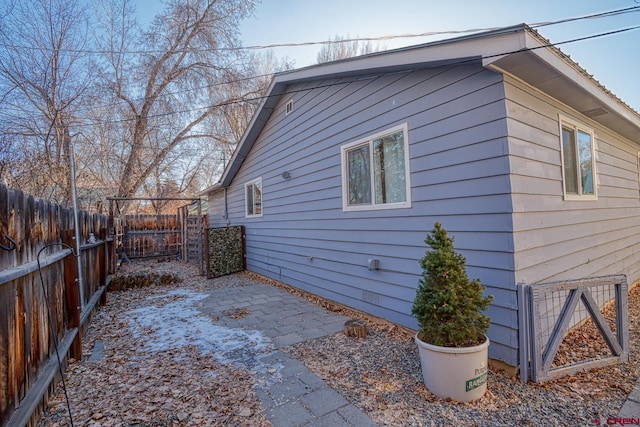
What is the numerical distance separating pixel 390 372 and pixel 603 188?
4.62 meters

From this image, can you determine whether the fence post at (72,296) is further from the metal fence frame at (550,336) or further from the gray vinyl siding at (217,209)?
the gray vinyl siding at (217,209)

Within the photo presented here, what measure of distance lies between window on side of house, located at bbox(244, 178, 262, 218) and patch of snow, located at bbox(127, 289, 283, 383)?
3379 mm

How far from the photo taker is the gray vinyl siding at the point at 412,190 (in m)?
2.99

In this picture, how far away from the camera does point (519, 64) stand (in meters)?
2.93

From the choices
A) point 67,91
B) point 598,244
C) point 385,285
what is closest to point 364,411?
point 385,285

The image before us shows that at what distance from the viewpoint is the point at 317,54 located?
14812mm

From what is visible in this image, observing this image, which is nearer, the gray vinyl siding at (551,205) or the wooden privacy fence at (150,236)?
the gray vinyl siding at (551,205)

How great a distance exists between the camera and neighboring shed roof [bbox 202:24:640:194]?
2.78 metres

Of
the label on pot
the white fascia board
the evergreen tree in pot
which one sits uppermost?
the white fascia board

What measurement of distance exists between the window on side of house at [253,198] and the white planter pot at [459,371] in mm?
6388

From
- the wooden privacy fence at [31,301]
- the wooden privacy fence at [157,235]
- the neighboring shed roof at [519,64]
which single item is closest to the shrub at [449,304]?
the neighboring shed roof at [519,64]

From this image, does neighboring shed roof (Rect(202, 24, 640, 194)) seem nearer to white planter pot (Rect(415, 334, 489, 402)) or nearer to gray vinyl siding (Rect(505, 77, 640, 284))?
gray vinyl siding (Rect(505, 77, 640, 284))

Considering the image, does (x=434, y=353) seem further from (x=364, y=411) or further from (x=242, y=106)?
(x=242, y=106)

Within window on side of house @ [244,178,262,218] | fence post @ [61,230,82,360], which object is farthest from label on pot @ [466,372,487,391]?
window on side of house @ [244,178,262,218]
